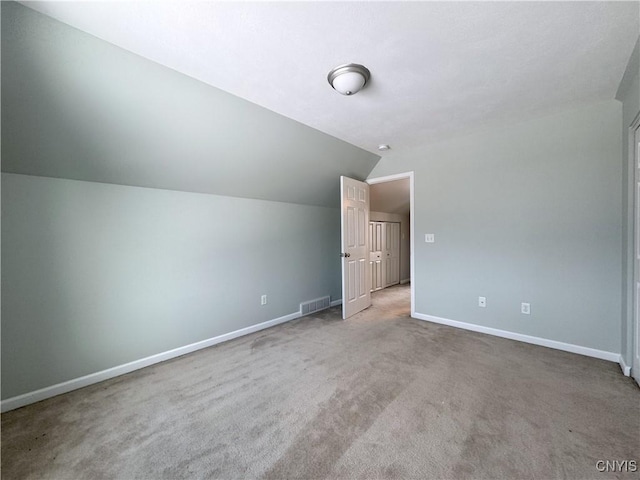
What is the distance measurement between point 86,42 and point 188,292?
6.88ft

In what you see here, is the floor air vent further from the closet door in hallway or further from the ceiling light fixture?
the ceiling light fixture

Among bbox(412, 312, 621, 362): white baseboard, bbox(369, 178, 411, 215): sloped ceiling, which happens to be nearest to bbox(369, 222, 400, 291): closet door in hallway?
bbox(369, 178, 411, 215): sloped ceiling

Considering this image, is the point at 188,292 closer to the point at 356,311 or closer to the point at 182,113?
the point at 182,113

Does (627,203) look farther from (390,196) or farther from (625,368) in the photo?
(390,196)

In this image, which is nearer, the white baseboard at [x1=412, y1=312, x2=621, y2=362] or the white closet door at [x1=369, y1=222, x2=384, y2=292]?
the white baseboard at [x1=412, y1=312, x2=621, y2=362]

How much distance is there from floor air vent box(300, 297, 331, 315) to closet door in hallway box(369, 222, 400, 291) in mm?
1505

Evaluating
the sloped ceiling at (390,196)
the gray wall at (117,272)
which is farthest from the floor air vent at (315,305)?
the sloped ceiling at (390,196)

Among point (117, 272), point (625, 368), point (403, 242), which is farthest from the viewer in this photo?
point (403, 242)

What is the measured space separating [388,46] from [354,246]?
262cm

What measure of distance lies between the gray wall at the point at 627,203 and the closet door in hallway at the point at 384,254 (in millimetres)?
3493

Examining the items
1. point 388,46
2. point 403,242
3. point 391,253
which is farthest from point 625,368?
point 403,242

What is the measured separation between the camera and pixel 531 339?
280cm

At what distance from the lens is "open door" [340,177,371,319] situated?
3.68 meters

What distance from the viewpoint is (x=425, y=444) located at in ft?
4.89
